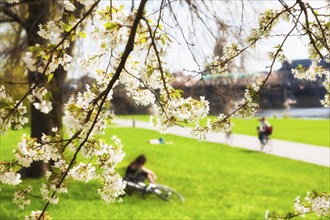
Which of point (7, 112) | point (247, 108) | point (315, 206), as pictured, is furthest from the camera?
point (247, 108)

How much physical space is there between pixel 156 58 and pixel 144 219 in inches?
291

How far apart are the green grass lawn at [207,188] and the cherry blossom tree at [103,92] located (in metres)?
7.09

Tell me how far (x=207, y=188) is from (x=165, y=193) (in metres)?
1.68

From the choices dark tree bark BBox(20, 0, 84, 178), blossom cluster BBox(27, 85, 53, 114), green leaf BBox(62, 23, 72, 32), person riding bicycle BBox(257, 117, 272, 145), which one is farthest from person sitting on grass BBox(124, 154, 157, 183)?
person riding bicycle BBox(257, 117, 272, 145)

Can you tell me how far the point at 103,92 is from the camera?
3168 millimetres

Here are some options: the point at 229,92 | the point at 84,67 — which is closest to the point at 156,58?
the point at 84,67

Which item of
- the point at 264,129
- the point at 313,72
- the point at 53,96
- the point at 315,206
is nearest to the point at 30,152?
the point at 315,206

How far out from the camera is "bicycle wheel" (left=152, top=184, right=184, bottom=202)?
1252cm

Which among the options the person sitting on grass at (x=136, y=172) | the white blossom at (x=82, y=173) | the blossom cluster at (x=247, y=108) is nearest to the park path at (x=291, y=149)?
the person sitting on grass at (x=136, y=172)

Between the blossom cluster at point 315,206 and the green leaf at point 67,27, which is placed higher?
the green leaf at point 67,27

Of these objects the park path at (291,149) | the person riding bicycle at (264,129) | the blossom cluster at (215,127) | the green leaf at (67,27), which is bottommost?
the park path at (291,149)

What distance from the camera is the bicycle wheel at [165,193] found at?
12.5m

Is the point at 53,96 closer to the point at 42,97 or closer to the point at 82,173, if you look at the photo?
the point at 82,173

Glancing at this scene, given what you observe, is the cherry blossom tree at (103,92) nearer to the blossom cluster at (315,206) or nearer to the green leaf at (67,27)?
the green leaf at (67,27)
